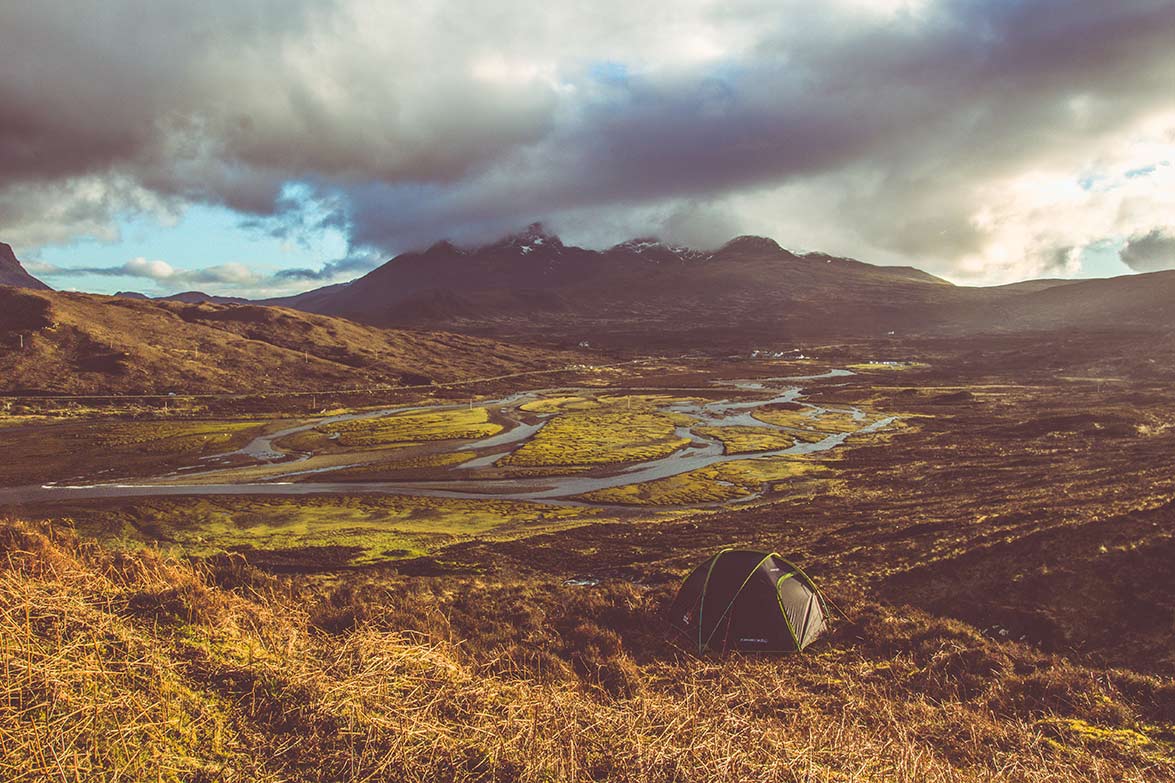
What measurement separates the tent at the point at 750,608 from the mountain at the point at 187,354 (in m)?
133

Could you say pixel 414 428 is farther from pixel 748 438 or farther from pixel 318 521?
pixel 748 438

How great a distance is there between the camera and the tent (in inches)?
620

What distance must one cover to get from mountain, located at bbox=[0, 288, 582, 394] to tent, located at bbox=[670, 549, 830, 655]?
133088 mm

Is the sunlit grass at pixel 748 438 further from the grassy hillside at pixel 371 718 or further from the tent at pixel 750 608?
the grassy hillside at pixel 371 718

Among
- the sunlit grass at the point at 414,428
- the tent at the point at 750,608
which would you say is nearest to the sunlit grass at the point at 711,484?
the tent at the point at 750,608

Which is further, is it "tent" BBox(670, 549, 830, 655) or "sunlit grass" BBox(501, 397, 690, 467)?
"sunlit grass" BBox(501, 397, 690, 467)

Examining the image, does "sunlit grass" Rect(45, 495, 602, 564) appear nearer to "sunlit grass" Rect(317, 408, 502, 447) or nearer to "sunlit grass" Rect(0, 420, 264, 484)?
"sunlit grass" Rect(0, 420, 264, 484)

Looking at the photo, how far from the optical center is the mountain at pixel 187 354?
122 meters

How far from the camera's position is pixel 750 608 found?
53.3ft

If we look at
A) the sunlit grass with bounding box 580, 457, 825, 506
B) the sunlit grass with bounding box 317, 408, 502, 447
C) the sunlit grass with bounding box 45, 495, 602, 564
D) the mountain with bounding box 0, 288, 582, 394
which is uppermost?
the mountain with bounding box 0, 288, 582, 394

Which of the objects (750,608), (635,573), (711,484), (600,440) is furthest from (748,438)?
(750,608)

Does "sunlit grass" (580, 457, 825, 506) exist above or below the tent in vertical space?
below

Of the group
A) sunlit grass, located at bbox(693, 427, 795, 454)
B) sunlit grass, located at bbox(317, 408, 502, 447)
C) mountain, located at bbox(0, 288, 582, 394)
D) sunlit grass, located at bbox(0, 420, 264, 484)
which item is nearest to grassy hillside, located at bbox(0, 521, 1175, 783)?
sunlit grass, located at bbox(693, 427, 795, 454)

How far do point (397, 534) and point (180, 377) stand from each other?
11862cm
